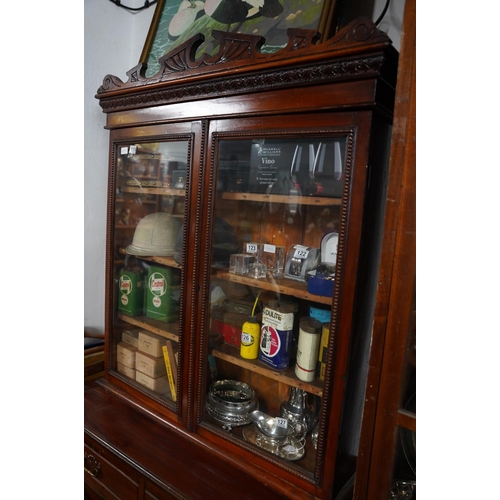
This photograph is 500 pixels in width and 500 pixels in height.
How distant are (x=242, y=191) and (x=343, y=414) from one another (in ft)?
2.51

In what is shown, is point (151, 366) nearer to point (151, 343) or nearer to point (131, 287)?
point (151, 343)

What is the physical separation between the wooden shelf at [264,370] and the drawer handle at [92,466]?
61cm

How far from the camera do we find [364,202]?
0.88 meters

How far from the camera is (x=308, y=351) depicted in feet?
Result: 3.60

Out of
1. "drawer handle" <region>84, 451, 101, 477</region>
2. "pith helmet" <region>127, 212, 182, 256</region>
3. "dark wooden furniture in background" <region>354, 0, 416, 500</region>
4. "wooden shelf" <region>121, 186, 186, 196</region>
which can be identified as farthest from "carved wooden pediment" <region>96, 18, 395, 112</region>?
"drawer handle" <region>84, 451, 101, 477</region>

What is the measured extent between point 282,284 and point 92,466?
102 centimetres

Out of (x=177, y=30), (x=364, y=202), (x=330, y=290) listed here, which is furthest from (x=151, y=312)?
(x=177, y=30)

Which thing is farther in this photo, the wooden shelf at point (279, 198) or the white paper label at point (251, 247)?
the white paper label at point (251, 247)

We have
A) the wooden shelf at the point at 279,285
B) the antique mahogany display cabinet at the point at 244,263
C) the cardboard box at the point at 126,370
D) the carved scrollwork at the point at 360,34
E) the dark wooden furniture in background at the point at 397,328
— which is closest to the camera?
the dark wooden furniture in background at the point at 397,328

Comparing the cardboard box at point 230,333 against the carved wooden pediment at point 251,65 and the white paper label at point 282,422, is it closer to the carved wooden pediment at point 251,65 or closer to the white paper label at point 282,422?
the white paper label at point 282,422

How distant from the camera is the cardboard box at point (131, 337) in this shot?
1566 mm

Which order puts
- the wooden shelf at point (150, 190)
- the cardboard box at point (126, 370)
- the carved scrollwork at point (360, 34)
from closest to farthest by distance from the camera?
1. the carved scrollwork at point (360, 34)
2. the wooden shelf at point (150, 190)
3. the cardboard box at point (126, 370)

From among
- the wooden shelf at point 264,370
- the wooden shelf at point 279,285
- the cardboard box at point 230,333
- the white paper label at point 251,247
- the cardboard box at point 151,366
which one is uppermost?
the white paper label at point 251,247

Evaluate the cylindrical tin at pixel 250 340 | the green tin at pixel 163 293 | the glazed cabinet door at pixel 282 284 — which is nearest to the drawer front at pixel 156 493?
the glazed cabinet door at pixel 282 284
